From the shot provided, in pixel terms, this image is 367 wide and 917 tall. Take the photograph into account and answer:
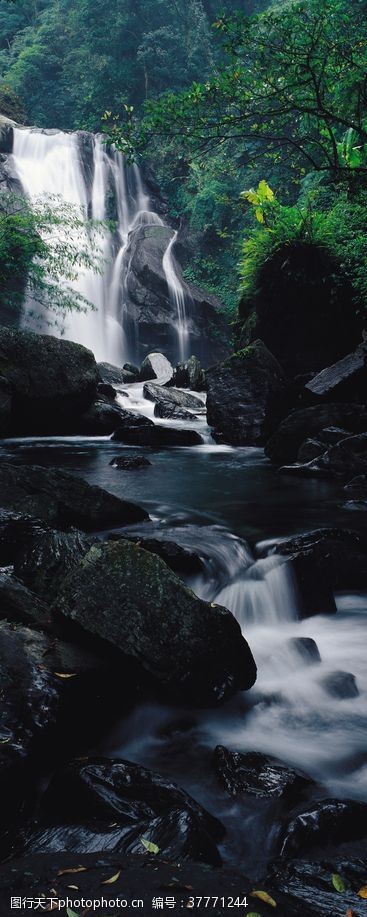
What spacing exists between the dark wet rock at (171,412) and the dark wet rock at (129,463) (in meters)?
5.25

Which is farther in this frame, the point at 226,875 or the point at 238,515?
the point at 238,515

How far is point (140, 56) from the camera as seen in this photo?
106 ft

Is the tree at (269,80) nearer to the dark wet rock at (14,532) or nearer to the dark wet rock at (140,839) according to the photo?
the dark wet rock at (14,532)

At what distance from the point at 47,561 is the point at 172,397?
41.8 feet

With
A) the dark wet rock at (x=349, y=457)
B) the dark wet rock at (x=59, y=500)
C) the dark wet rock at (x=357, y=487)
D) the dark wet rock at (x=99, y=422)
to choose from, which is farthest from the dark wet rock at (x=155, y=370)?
the dark wet rock at (x=59, y=500)

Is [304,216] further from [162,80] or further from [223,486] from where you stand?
[162,80]

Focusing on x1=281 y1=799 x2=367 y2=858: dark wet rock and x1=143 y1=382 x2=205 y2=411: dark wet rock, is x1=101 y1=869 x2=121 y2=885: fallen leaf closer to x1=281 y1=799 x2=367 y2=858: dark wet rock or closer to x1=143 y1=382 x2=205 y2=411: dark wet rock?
x1=281 y1=799 x2=367 y2=858: dark wet rock

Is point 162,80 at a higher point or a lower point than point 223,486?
higher

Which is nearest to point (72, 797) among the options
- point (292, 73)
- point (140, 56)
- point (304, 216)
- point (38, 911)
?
point (38, 911)

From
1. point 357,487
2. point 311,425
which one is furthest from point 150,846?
point 311,425

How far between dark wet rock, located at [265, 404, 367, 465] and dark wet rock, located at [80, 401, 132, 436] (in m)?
4.66

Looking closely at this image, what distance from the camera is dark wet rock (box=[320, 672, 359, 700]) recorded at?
3781 mm

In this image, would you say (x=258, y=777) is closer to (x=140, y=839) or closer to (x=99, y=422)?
(x=140, y=839)

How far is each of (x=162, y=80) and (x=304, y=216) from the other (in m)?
27.4
